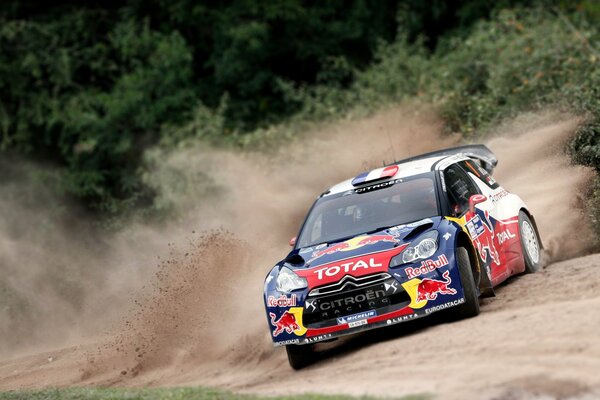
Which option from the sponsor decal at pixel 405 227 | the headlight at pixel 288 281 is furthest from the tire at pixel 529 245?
the headlight at pixel 288 281

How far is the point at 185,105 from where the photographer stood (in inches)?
1177

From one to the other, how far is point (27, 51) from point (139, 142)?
401cm

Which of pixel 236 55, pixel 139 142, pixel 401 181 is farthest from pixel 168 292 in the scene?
pixel 236 55

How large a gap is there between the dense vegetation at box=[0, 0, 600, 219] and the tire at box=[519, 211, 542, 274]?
992 cm

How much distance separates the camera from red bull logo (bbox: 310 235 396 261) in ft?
36.0

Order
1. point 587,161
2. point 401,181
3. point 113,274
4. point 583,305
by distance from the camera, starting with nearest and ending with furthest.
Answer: point 583,305 < point 401,181 < point 587,161 < point 113,274

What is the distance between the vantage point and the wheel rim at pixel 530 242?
1305cm

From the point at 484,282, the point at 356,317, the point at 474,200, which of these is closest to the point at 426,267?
the point at 356,317

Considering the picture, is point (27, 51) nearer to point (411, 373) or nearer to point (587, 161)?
point (587, 161)

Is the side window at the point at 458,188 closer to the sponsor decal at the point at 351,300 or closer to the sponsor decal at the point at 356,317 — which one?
the sponsor decal at the point at 351,300

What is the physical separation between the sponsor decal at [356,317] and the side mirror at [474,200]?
203 centimetres

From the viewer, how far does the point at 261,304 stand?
13484mm

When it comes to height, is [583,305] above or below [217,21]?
below

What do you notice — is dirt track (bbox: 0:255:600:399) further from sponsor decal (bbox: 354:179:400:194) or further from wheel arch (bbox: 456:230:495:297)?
sponsor decal (bbox: 354:179:400:194)
